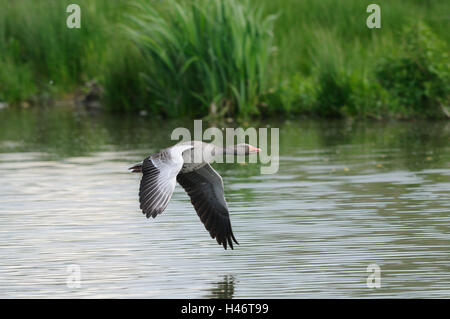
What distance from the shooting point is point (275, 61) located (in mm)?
22734

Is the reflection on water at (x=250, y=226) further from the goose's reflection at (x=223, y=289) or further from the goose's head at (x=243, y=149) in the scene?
the goose's head at (x=243, y=149)

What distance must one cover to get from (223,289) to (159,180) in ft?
4.12

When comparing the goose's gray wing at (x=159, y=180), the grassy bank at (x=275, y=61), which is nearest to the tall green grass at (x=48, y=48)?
the grassy bank at (x=275, y=61)

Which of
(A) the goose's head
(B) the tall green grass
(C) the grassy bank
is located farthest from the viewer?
(B) the tall green grass

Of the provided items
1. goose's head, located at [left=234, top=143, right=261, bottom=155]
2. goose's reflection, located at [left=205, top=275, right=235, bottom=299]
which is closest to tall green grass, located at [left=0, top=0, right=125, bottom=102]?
goose's head, located at [left=234, top=143, right=261, bottom=155]

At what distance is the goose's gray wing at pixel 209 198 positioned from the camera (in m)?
9.70

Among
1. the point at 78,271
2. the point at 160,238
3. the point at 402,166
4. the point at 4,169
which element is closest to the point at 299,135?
the point at 402,166

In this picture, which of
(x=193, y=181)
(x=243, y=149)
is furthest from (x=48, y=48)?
(x=193, y=181)

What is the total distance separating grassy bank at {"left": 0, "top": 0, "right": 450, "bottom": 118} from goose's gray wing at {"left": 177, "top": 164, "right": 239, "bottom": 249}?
10.8 meters

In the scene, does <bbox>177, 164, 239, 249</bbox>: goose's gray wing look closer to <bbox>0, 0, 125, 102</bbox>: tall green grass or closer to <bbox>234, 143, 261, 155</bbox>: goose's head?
<bbox>234, 143, 261, 155</bbox>: goose's head

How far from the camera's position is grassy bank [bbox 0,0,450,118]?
2047 cm

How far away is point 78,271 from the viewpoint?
8.83 m
